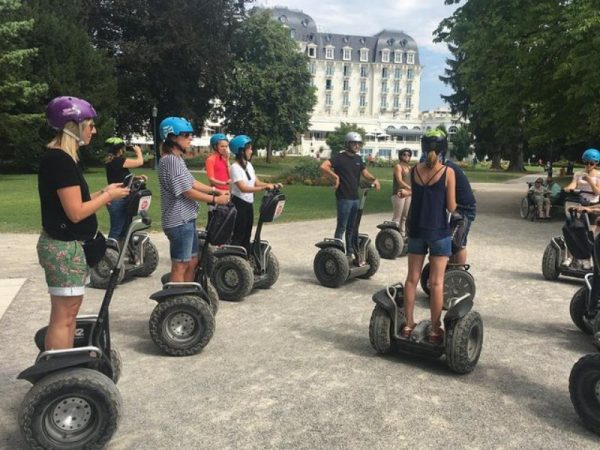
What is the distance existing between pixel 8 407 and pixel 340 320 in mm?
3350

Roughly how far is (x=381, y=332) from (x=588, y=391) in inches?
66.0

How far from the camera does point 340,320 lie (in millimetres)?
6039

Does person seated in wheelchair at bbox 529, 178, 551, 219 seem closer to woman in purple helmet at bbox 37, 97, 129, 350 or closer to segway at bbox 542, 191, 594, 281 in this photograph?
segway at bbox 542, 191, 594, 281

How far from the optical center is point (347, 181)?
770cm

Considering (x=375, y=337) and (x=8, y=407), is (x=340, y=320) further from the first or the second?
(x=8, y=407)

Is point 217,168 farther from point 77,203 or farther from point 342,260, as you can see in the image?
point 77,203

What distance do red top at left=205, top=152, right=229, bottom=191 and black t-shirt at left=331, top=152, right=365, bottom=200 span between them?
1534 millimetres

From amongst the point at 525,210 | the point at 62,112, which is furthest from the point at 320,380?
the point at 525,210

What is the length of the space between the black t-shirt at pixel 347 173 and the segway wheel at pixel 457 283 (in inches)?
74.1

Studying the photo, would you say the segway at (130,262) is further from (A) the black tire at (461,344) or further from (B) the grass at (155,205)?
(B) the grass at (155,205)

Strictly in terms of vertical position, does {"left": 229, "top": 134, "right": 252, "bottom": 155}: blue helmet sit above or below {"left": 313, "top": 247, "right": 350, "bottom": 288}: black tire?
above

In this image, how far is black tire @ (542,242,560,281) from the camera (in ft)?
26.7

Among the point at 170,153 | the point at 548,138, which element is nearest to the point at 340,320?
the point at 170,153

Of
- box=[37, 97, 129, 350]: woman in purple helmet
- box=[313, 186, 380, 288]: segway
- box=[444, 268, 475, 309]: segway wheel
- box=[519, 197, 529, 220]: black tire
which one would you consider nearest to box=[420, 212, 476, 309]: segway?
box=[444, 268, 475, 309]: segway wheel
